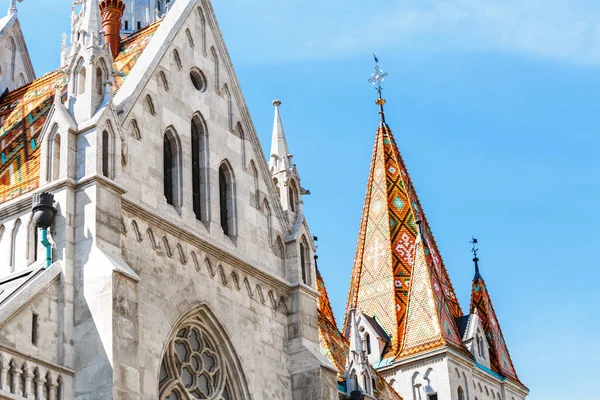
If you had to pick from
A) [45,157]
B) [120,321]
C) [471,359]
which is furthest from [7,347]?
[471,359]

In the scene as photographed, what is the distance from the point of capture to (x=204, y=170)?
66.2 ft

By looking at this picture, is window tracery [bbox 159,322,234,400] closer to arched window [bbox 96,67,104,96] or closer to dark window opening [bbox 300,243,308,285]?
dark window opening [bbox 300,243,308,285]

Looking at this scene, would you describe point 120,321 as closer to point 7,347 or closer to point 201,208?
point 7,347

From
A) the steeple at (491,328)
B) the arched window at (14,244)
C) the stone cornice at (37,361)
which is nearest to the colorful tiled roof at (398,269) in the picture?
the steeple at (491,328)

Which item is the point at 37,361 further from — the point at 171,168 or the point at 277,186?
the point at 277,186

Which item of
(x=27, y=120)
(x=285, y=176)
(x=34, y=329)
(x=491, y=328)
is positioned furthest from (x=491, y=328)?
(x=34, y=329)

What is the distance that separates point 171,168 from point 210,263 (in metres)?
1.55

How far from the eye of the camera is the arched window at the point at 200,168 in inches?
784

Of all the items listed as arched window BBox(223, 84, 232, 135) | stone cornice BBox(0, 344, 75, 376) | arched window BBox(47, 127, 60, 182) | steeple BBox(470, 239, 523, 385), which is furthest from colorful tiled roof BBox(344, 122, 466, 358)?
stone cornice BBox(0, 344, 75, 376)

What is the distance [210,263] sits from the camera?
19.3m

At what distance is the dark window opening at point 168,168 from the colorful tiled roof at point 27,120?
1198mm

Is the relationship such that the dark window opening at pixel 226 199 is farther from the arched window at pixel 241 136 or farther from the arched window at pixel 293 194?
the arched window at pixel 293 194

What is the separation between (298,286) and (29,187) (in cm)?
485

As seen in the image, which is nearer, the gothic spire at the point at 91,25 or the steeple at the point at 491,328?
the gothic spire at the point at 91,25
